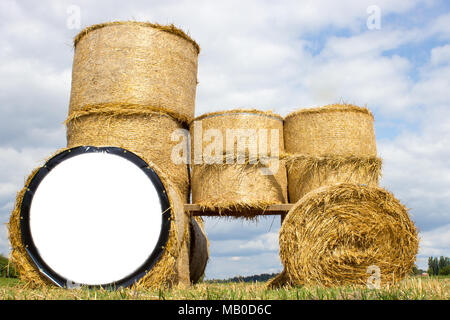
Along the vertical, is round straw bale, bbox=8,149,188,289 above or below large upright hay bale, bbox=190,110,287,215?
below

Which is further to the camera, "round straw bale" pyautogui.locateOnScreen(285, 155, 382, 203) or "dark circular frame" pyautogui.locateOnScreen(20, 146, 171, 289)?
"round straw bale" pyautogui.locateOnScreen(285, 155, 382, 203)

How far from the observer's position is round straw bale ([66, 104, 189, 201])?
145 inches

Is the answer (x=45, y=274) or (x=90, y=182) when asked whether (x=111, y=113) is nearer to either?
(x=90, y=182)

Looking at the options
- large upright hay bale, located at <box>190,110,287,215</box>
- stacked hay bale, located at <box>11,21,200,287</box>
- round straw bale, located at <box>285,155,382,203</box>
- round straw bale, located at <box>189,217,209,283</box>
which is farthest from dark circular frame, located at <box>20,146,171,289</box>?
round straw bale, located at <box>285,155,382,203</box>

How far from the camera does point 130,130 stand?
3684mm

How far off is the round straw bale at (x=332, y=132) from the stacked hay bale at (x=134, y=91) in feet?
3.38

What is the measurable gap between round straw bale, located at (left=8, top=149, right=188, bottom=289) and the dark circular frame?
0.03 m

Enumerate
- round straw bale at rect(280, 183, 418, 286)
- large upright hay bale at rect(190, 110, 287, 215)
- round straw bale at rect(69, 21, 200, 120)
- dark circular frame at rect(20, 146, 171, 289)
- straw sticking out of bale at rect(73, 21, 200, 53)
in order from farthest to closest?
1. straw sticking out of bale at rect(73, 21, 200, 53)
2. round straw bale at rect(69, 21, 200, 120)
3. large upright hay bale at rect(190, 110, 287, 215)
4. round straw bale at rect(280, 183, 418, 286)
5. dark circular frame at rect(20, 146, 171, 289)

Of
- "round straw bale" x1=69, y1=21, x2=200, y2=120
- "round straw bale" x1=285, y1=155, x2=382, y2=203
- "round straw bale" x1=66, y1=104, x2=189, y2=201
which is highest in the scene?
"round straw bale" x1=69, y1=21, x2=200, y2=120

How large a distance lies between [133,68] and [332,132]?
1.87 m

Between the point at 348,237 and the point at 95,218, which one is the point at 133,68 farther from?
the point at 348,237

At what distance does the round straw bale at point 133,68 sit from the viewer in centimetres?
378

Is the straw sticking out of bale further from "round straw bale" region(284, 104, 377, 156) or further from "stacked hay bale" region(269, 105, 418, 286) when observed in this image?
"stacked hay bale" region(269, 105, 418, 286)
